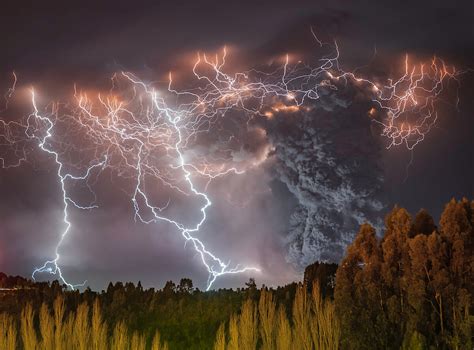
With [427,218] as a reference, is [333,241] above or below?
above

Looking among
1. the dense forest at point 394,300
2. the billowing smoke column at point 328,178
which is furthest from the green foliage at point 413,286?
the billowing smoke column at point 328,178

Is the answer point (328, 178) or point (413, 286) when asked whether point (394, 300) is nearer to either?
point (413, 286)

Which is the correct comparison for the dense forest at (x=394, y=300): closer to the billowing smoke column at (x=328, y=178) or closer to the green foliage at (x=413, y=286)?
the green foliage at (x=413, y=286)

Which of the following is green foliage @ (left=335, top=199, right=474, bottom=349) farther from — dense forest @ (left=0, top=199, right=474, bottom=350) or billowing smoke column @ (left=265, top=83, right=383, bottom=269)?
billowing smoke column @ (left=265, top=83, right=383, bottom=269)

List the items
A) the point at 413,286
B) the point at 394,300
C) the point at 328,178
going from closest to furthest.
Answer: the point at 413,286, the point at 394,300, the point at 328,178

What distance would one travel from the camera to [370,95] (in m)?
33.8

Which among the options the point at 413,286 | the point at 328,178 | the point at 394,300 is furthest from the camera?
the point at 328,178

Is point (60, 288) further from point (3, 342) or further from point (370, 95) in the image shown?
point (370, 95)

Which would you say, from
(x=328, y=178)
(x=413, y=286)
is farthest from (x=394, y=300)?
(x=328, y=178)

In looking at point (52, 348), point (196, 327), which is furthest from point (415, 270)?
point (52, 348)

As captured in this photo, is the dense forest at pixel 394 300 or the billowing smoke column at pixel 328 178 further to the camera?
the billowing smoke column at pixel 328 178

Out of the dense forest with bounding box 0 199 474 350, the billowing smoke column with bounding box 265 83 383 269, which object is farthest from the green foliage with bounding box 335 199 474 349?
the billowing smoke column with bounding box 265 83 383 269

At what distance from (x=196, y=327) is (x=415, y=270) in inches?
177

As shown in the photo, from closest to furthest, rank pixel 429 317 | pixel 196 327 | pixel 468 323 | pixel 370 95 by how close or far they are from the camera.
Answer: pixel 468 323
pixel 429 317
pixel 196 327
pixel 370 95
